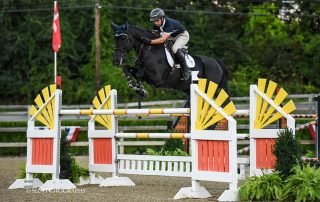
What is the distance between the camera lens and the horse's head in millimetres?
10695

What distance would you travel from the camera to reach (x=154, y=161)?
397 inches

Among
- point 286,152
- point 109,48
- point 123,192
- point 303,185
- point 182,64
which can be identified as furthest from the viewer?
point 109,48

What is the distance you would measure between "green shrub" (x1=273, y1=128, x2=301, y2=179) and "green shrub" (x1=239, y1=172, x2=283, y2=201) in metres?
0.11

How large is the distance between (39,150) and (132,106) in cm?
1738

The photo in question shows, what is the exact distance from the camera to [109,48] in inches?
1469

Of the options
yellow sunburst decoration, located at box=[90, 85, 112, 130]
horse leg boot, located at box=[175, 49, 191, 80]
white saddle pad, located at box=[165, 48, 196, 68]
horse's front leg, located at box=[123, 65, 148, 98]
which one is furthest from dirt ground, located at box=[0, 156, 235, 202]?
white saddle pad, located at box=[165, 48, 196, 68]

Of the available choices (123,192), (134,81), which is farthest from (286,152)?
(134,81)

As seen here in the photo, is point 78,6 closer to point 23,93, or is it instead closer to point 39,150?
point 23,93

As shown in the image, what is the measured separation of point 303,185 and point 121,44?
3922mm

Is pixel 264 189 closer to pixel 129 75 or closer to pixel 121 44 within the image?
pixel 129 75

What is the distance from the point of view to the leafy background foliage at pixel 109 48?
36750mm

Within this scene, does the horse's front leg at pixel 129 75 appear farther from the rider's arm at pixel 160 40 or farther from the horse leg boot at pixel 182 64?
the horse leg boot at pixel 182 64

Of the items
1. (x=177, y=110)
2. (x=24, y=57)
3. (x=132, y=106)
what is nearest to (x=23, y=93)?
(x=24, y=57)

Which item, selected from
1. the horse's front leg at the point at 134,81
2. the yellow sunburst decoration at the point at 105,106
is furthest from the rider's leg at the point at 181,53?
the yellow sunburst decoration at the point at 105,106
